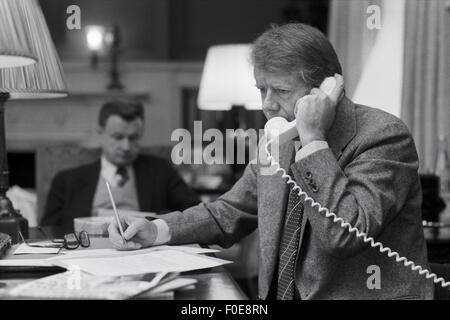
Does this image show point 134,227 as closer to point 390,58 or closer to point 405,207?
point 405,207

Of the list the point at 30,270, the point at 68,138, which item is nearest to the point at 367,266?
the point at 30,270

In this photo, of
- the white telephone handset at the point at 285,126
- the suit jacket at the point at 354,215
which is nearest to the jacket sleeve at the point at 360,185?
the suit jacket at the point at 354,215

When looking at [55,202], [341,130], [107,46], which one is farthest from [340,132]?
[107,46]

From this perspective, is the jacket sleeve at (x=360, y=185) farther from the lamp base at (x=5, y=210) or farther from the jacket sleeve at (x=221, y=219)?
the lamp base at (x=5, y=210)

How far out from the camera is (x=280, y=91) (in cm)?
130

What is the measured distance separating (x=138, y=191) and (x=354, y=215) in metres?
1.62

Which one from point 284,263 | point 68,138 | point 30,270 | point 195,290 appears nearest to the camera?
point 195,290

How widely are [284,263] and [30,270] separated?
1.67ft

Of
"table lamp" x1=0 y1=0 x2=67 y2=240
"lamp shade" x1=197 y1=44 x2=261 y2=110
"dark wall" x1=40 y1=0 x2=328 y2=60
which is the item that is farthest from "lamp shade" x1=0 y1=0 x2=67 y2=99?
"dark wall" x1=40 y1=0 x2=328 y2=60

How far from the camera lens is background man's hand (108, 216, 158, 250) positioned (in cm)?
124

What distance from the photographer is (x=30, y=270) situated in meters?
1.07

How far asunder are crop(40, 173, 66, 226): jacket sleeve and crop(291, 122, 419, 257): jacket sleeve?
163cm

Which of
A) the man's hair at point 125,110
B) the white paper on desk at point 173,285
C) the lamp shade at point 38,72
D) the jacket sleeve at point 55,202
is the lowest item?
the jacket sleeve at point 55,202

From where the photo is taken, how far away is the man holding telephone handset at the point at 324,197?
1.13 m
